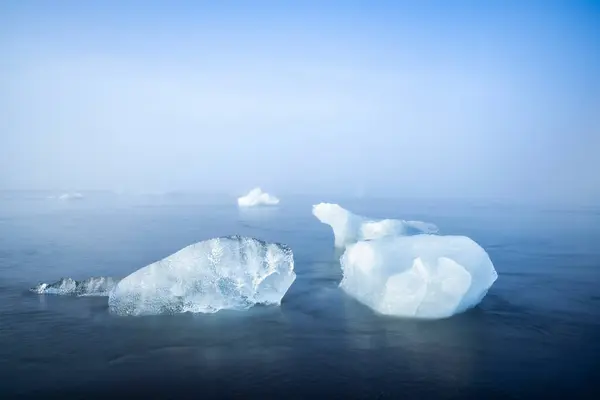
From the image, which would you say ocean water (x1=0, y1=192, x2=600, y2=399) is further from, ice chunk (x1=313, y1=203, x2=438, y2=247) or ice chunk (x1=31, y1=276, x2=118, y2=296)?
ice chunk (x1=313, y1=203, x2=438, y2=247)

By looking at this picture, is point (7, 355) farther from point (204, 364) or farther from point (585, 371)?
point (585, 371)

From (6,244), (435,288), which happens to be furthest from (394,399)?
(6,244)

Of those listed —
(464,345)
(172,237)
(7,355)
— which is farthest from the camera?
(172,237)

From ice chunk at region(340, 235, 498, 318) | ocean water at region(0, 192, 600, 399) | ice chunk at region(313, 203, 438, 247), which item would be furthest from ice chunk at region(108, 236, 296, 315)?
ice chunk at region(313, 203, 438, 247)

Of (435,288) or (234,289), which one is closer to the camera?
(435,288)

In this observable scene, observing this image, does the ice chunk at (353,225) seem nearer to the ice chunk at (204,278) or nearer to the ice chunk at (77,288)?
the ice chunk at (204,278)
